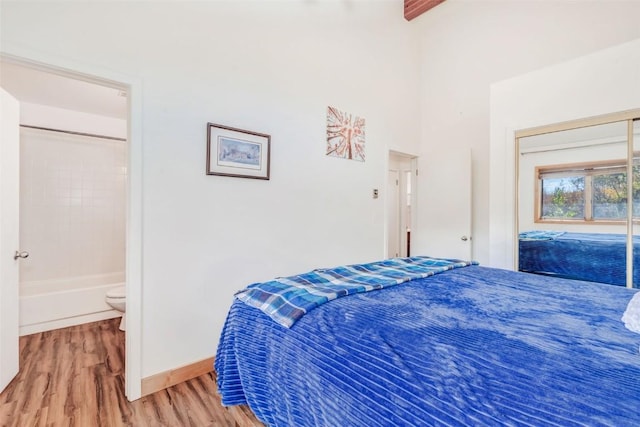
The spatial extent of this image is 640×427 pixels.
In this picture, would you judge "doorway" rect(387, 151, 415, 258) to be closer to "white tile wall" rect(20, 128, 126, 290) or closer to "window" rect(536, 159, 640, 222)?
"window" rect(536, 159, 640, 222)

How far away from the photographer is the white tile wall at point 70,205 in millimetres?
3314

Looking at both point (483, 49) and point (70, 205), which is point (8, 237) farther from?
point (483, 49)

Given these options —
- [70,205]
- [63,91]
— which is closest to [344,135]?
[63,91]

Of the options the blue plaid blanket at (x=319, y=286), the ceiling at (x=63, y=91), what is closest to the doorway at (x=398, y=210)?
the ceiling at (x=63, y=91)

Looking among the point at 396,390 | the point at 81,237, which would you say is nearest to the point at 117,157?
the point at 81,237

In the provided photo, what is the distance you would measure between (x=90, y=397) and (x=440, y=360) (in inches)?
85.2

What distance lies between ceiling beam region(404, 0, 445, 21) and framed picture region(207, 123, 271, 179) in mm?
2756

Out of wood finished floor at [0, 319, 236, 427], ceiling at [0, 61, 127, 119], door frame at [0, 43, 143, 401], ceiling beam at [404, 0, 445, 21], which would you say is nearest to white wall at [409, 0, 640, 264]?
ceiling beam at [404, 0, 445, 21]

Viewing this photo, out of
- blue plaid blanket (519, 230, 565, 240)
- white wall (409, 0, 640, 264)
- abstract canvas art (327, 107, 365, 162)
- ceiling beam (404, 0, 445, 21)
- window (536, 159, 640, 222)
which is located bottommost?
blue plaid blanket (519, 230, 565, 240)

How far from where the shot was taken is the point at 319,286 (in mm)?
1408

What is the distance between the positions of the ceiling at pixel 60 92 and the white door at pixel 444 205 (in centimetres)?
345

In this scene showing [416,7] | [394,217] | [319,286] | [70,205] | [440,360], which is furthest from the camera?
[394,217]

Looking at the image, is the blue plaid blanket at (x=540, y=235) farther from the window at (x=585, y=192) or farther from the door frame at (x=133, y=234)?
the door frame at (x=133, y=234)

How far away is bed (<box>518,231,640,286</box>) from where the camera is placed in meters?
2.81
